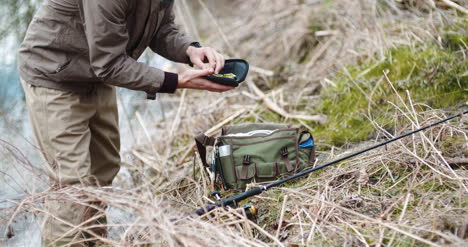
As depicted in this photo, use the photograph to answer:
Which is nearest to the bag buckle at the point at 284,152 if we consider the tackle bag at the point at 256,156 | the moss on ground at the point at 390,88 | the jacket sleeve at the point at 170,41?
the tackle bag at the point at 256,156

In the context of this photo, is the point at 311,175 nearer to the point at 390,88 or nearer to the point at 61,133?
the point at 390,88

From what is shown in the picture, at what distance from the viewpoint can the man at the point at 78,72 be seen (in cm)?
217

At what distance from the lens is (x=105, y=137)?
9.24ft

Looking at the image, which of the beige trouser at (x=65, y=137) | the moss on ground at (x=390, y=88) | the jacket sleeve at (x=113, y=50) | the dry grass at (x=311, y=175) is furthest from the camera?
the moss on ground at (x=390, y=88)

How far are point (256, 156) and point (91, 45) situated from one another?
119 cm

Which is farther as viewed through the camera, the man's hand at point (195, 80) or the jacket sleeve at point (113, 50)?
the man's hand at point (195, 80)

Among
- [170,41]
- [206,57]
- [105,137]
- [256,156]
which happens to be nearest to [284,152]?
[256,156]

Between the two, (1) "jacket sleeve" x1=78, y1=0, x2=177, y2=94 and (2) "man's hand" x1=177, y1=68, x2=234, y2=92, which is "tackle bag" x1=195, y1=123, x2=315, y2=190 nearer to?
(2) "man's hand" x1=177, y1=68, x2=234, y2=92

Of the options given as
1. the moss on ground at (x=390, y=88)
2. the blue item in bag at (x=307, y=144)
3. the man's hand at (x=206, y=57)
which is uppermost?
the man's hand at (x=206, y=57)

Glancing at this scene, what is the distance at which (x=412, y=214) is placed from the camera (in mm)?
1996

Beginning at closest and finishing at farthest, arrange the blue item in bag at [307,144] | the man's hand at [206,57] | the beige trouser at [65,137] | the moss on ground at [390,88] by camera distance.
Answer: the beige trouser at [65,137] < the man's hand at [206,57] < the blue item in bag at [307,144] < the moss on ground at [390,88]

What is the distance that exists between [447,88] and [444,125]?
2.74ft

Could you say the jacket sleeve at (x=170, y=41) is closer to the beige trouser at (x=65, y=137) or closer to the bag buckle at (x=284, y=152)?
the beige trouser at (x=65, y=137)

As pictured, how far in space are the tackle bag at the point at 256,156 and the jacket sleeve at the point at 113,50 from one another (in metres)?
0.62
